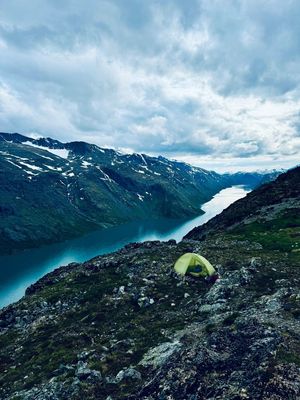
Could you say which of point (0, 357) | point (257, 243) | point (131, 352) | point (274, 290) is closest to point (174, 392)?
point (131, 352)

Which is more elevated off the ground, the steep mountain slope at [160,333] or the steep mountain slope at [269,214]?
the steep mountain slope at [269,214]

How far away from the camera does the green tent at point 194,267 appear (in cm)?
3794

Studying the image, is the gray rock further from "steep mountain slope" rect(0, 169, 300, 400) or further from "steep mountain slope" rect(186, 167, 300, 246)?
"steep mountain slope" rect(186, 167, 300, 246)

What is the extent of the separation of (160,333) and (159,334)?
178 mm

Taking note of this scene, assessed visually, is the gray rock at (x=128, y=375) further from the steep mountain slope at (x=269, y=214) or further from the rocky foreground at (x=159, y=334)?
the steep mountain slope at (x=269, y=214)

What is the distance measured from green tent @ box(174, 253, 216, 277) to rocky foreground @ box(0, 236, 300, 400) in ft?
3.34

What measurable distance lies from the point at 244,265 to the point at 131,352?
61.5 ft

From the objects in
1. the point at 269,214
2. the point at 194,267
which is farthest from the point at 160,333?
the point at 269,214

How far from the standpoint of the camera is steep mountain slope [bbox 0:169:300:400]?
1823 cm

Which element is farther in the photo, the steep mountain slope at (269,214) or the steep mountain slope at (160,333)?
the steep mountain slope at (269,214)

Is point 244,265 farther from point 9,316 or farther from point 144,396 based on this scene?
point 9,316

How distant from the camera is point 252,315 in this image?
82.5 feet

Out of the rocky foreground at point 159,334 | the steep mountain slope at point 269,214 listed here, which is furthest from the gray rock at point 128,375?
the steep mountain slope at point 269,214

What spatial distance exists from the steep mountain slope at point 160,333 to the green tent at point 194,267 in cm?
93
